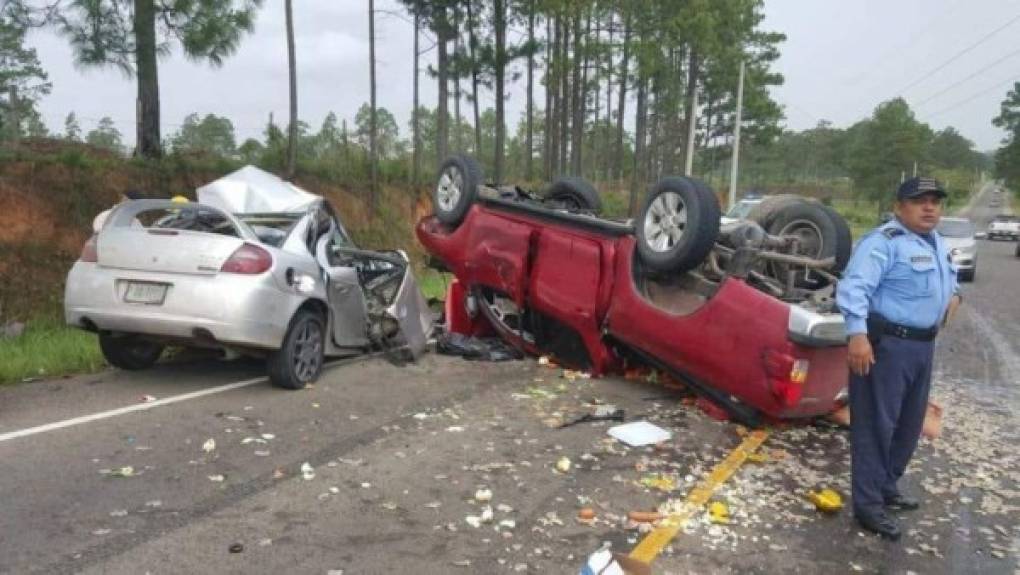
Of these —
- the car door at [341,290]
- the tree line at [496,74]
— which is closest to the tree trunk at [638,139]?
the tree line at [496,74]

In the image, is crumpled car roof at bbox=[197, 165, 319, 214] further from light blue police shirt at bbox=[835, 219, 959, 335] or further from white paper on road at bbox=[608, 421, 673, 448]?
light blue police shirt at bbox=[835, 219, 959, 335]

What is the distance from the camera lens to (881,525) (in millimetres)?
3922

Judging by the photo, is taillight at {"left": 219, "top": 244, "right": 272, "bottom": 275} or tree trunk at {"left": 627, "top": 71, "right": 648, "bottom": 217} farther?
tree trunk at {"left": 627, "top": 71, "right": 648, "bottom": 217}

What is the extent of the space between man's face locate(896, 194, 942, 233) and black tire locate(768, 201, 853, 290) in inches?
77.9

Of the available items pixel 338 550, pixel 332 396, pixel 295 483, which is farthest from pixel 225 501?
pixel 332 396

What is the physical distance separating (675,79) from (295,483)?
3238cm

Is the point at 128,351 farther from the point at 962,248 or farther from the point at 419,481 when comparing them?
the point at 962,248

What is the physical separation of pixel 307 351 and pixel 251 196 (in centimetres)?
217

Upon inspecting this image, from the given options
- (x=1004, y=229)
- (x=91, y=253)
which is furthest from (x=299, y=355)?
(x=1004, y=229)

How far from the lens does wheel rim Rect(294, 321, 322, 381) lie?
622 cm

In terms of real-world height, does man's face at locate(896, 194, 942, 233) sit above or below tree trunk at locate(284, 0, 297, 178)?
below

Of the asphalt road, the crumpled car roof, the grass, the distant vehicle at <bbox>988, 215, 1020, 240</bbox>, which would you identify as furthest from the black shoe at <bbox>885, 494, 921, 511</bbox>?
the distant vehicle at <bbox>988, 215, 1020, 240</bbox>

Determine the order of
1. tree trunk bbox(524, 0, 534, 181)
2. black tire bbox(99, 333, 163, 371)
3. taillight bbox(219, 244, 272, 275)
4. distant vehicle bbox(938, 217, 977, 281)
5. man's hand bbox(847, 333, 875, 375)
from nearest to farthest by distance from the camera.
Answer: man's hand bbox(847, 333, 875, 375) < taillight bbox(219, 244, 272, 275) < black tire bbox(99, 333, 163, 371) < distant vehicle bbox(938, 217, 977, 281) < tree trunk bbox(524, 0, 534, 181)

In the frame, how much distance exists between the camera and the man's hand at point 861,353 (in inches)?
152
